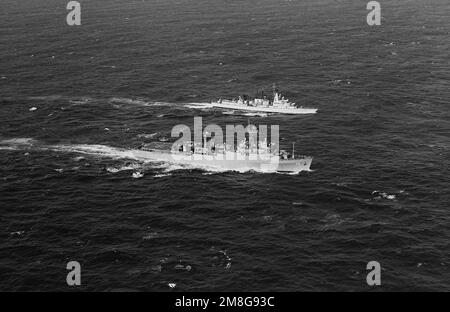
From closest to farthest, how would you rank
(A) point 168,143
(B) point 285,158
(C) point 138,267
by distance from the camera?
(C) point 138,267, (B) point 285,158, (A) point 168,143

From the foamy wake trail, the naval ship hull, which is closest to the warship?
the naval ship hull

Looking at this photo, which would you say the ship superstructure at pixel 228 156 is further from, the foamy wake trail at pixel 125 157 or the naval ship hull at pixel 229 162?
the foamy wake trail at pixel 125 157

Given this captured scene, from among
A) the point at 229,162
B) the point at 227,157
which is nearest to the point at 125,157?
the point at 227,157

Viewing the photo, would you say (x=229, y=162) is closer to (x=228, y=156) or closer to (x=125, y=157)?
(x=228, y=156)

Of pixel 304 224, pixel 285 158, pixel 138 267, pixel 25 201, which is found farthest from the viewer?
pixel 285 158

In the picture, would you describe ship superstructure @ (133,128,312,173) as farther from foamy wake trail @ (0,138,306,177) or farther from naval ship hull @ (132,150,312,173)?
foamy wake trail @ (0,138,306,177)

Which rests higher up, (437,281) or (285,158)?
(285,158)

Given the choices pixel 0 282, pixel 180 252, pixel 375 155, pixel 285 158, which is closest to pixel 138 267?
pixel 180 252
